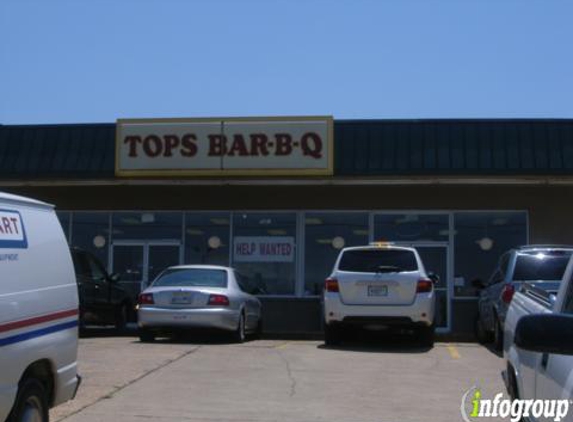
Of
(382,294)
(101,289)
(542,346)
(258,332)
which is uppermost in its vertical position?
(542,346)

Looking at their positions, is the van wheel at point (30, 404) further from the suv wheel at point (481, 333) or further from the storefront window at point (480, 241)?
the storefront window at point (480, 241)

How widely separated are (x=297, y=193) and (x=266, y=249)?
1.56m

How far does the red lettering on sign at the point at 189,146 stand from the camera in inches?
703

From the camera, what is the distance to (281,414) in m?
7.85

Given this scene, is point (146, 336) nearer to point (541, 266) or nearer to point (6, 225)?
point (541, 266)

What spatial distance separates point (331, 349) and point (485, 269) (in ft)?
22.0

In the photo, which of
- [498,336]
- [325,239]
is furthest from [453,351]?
[325,239]

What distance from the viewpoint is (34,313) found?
5590 millimetres

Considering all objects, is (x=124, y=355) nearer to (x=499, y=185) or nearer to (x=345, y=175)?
(x=345, y=175)

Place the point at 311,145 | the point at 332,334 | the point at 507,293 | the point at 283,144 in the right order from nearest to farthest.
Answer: the point at 507,293, the point at 332,334, the point at 311,145, the point at 283,144

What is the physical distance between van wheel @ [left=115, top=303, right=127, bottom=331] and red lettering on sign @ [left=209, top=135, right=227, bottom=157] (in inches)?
153

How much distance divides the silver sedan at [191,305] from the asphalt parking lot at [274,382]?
389mm

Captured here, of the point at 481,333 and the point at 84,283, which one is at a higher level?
the point at 84,283

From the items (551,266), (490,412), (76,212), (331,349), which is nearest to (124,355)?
(331,349)
